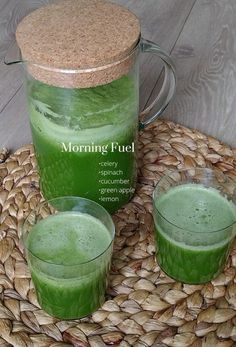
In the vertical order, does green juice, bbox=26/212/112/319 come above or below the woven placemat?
above

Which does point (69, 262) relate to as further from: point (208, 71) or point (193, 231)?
point (208, 71)

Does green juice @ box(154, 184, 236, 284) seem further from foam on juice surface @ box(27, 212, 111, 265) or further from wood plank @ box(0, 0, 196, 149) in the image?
wood plank @ box(0, 0, 196, 149)

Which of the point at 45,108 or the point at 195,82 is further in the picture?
the point at 195,82

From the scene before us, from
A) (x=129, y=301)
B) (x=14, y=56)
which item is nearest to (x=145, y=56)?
(x=14, y=56)

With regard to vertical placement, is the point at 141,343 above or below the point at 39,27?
below

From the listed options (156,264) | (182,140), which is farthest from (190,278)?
(182,140)

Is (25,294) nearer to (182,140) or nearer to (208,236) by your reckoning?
(208,236)

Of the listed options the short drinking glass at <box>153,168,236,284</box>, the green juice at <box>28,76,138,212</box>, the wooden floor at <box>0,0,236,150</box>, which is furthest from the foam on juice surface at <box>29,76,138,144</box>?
the wooden floor at <box>0,0,236,150</box>
